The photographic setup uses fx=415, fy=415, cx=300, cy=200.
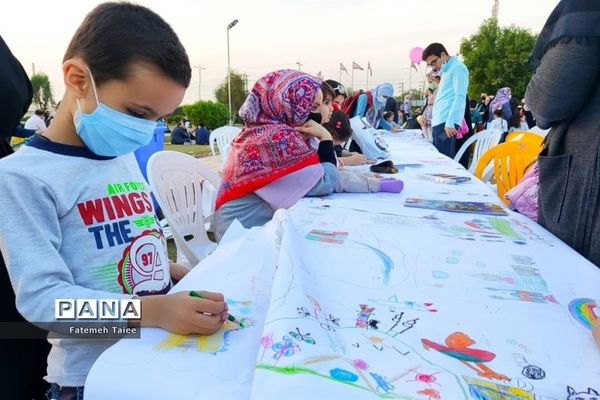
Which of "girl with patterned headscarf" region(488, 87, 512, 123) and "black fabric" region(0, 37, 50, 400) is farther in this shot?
"girl with patterned headscarf" region(488, 87, 512, 123)

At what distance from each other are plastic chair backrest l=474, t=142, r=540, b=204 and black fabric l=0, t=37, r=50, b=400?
2255 millimetres

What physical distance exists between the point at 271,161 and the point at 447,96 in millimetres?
2965

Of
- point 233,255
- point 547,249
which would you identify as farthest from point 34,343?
point 547,249

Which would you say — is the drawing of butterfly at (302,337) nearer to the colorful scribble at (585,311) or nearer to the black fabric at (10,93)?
the colorful scribble at (585,311)

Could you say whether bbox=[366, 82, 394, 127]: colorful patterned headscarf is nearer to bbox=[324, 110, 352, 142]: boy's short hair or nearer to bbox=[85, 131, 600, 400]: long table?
bbox=[324, 110, 352, 142]: boy's short hair

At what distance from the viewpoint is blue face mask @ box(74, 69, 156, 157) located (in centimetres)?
94

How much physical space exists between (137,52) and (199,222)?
1057 millimetres

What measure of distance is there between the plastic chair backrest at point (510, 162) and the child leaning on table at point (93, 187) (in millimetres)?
2026

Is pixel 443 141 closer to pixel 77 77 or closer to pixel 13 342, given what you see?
pixel 77 77

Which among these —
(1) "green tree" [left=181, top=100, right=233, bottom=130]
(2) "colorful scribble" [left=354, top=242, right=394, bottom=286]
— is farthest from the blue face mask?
(1) "green tree" [left=181, top=100, right=233, bottom=130]

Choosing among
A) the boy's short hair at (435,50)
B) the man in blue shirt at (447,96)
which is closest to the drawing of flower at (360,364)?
the man in blue shirt at (447,96)

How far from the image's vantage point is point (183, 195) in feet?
6.05

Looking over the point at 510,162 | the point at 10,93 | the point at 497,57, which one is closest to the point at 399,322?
the point at 10,93

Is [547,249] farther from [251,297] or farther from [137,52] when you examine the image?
[137,52]
